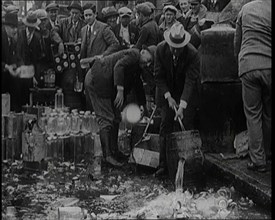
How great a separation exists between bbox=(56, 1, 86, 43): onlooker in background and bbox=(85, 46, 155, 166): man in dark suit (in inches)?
78.8

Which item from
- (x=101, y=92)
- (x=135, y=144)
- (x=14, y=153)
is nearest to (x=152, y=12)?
(x=101, y=92)

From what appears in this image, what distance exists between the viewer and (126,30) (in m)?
9.14

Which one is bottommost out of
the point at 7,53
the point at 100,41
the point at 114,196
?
the point at 114,196

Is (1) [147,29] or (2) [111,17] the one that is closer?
(1) [147,29]

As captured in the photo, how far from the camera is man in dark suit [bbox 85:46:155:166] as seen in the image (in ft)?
25.7

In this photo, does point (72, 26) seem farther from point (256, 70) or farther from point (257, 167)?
point (257, 167)

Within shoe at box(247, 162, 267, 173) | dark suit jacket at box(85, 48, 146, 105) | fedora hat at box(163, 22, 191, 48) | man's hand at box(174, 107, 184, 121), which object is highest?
fedora hat at box(163, 22, 191, 48)

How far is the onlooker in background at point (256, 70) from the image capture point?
6.23 meters

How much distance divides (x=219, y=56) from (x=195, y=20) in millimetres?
932

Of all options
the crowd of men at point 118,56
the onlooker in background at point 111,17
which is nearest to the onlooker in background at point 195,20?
the crowd of men at point 118,56

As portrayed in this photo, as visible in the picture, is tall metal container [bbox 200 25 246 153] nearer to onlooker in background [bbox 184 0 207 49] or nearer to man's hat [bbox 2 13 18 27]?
onlooker in background [bbox 184 0 207 49]

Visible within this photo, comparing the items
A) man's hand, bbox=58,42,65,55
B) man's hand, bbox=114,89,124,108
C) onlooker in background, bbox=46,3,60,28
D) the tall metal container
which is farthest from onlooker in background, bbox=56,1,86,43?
the tall metal container

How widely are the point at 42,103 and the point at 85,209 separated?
4126 mm

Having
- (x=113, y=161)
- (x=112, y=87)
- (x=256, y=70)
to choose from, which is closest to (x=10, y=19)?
(x=112, y=87)
